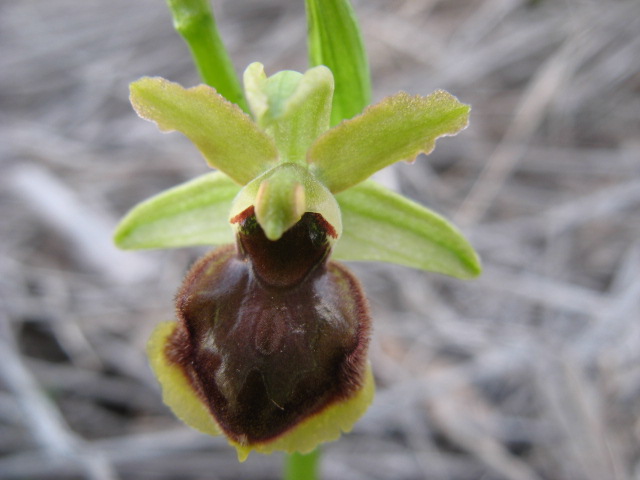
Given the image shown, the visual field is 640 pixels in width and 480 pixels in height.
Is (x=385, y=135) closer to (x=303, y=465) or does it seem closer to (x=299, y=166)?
(x=299, y=166)

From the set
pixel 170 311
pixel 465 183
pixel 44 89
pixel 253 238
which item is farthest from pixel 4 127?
pixel 253 238

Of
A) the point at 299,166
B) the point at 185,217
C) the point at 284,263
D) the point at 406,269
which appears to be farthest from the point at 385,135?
the point at 406,269

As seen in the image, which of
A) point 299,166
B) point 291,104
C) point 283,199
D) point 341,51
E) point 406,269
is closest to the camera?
point 291,104

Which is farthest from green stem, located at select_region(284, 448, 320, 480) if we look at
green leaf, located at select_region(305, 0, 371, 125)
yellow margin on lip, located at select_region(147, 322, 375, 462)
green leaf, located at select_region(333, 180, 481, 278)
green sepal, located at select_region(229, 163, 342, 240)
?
green leaf, located at select_region(305, 0, 371, 125)

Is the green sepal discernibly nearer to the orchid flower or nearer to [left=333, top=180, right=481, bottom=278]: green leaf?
the orchid flower

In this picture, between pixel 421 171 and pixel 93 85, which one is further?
pixel 93 85

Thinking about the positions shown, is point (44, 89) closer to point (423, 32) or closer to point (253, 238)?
point (423, 32)

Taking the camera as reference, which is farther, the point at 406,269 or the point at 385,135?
the point at 406,269
